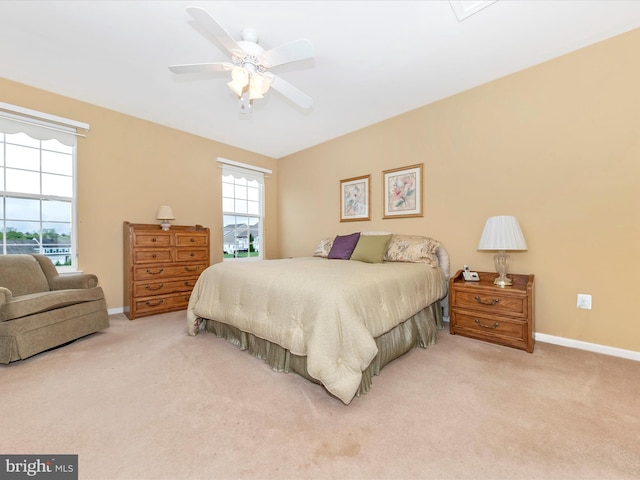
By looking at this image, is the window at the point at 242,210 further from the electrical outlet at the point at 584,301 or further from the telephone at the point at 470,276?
the electrical outlet at the point at 584,301

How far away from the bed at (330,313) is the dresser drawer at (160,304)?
0.96 meters

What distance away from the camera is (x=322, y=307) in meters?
1.64

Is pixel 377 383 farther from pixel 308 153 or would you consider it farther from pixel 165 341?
pixel 308 153

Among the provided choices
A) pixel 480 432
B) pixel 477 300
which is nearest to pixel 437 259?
pixel 477 300

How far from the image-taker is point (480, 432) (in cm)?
132

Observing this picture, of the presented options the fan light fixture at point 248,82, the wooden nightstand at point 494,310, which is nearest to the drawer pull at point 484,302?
the wooden nightstand at point 494,310

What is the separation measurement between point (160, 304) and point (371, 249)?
2.67 meters

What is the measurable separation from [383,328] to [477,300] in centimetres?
116

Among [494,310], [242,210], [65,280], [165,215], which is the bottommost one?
[494,310]

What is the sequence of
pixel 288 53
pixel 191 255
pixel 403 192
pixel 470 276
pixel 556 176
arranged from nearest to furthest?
pixel 288 53
pixel 556 176
pixel 470 276
pixel 403 192
pixel 191 255

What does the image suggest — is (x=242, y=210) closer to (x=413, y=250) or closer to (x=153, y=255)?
(x=153, y=255)

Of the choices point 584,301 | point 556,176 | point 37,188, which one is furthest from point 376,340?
point 37,188

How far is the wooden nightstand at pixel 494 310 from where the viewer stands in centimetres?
220

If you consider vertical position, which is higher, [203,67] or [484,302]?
[203,67]
